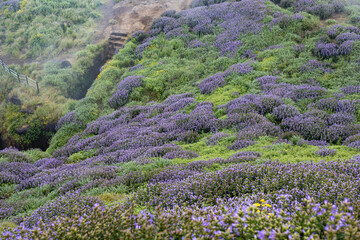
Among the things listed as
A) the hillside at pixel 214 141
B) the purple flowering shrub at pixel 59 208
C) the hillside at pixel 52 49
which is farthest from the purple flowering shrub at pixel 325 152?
the hillside at pixel 52 49

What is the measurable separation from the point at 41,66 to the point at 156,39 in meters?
9.45

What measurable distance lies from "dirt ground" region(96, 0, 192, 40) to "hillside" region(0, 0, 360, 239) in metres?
3.98

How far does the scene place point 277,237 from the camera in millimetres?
2387

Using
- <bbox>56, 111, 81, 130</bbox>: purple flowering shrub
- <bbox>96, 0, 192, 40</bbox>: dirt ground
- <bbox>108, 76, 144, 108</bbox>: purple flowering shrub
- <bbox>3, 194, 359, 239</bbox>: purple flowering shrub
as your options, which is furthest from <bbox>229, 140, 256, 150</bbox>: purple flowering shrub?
<bbox>96, 0, 192, 40</bbox>: dirt ground

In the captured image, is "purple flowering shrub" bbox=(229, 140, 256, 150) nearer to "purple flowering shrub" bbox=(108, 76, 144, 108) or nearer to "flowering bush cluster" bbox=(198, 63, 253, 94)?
"flowering bush cluster" bbox=(198, 63, 253, 94)

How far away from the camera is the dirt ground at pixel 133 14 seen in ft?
77.4

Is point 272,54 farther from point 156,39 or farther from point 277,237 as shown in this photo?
point 277,237

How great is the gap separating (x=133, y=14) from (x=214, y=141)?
20713mm

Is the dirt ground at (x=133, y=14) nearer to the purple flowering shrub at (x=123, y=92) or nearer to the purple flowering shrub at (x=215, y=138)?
the purple flowering shrub at (x=123, y=92)

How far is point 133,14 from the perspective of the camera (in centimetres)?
2550

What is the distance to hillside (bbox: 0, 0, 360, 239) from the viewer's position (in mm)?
3002

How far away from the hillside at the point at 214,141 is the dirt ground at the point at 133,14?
13.1ft

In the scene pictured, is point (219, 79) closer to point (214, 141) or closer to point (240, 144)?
point (214, 141)

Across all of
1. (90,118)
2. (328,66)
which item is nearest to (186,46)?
(90,118)
